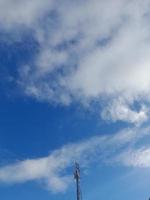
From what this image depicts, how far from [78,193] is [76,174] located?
6857mm

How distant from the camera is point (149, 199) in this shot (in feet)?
361

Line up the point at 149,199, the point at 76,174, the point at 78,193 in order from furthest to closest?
the point at 149,199 < the point at 76,174 < the point at 78,193

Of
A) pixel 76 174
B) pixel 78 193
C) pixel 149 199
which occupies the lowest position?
pixel 78 193

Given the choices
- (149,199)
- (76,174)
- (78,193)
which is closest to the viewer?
(78,193)

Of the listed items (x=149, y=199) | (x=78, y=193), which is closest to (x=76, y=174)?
(x=78, y=193)

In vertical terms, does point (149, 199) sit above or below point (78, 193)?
above

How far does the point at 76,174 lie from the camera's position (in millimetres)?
87125

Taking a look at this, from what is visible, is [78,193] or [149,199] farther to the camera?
[149,199]

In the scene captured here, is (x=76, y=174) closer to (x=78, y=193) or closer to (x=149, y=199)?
(x=78, y=193)

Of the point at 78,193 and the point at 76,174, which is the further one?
the point at 76,174

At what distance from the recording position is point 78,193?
80688 millimetres

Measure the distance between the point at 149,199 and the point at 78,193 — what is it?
115 feet

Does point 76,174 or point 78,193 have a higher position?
point 76,174
